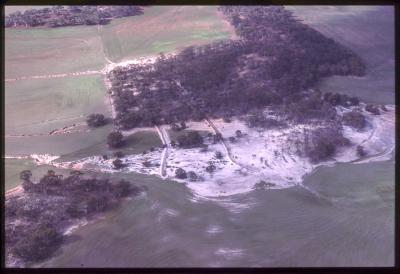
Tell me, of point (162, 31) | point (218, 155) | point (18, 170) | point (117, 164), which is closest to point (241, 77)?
point (218, 155)

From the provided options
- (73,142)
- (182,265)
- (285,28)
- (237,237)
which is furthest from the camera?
(285,28)

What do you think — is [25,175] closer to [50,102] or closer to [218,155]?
[50,102]

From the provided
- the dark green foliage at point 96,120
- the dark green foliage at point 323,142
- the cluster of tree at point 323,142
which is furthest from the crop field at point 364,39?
the dark green foliage at point 96,120

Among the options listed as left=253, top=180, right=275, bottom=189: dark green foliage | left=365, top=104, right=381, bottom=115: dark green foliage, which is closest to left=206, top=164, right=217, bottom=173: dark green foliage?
left=253, top=180, right=275, bottom=189: dark green foliage

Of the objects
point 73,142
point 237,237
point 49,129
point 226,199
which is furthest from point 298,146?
point 49,129

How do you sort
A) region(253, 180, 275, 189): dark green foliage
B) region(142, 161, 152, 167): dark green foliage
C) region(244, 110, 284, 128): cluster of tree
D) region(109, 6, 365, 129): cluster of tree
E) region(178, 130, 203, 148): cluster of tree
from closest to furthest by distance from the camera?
region(253, 180, 275, 189): dark green foliage → region(142, 161, 152, 167): dark green foliage → region(178, 130, 203, 148): cluster of tree → region(244, 110, 284, 128): cluster of tree → region(109, 6, 365, 129): cluster of tree

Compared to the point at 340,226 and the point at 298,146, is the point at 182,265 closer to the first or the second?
the point at 340,226

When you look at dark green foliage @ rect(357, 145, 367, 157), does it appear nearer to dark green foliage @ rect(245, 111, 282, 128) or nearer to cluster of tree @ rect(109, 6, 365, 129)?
cluster of tree @ rect(109, 6, 365, 129)
